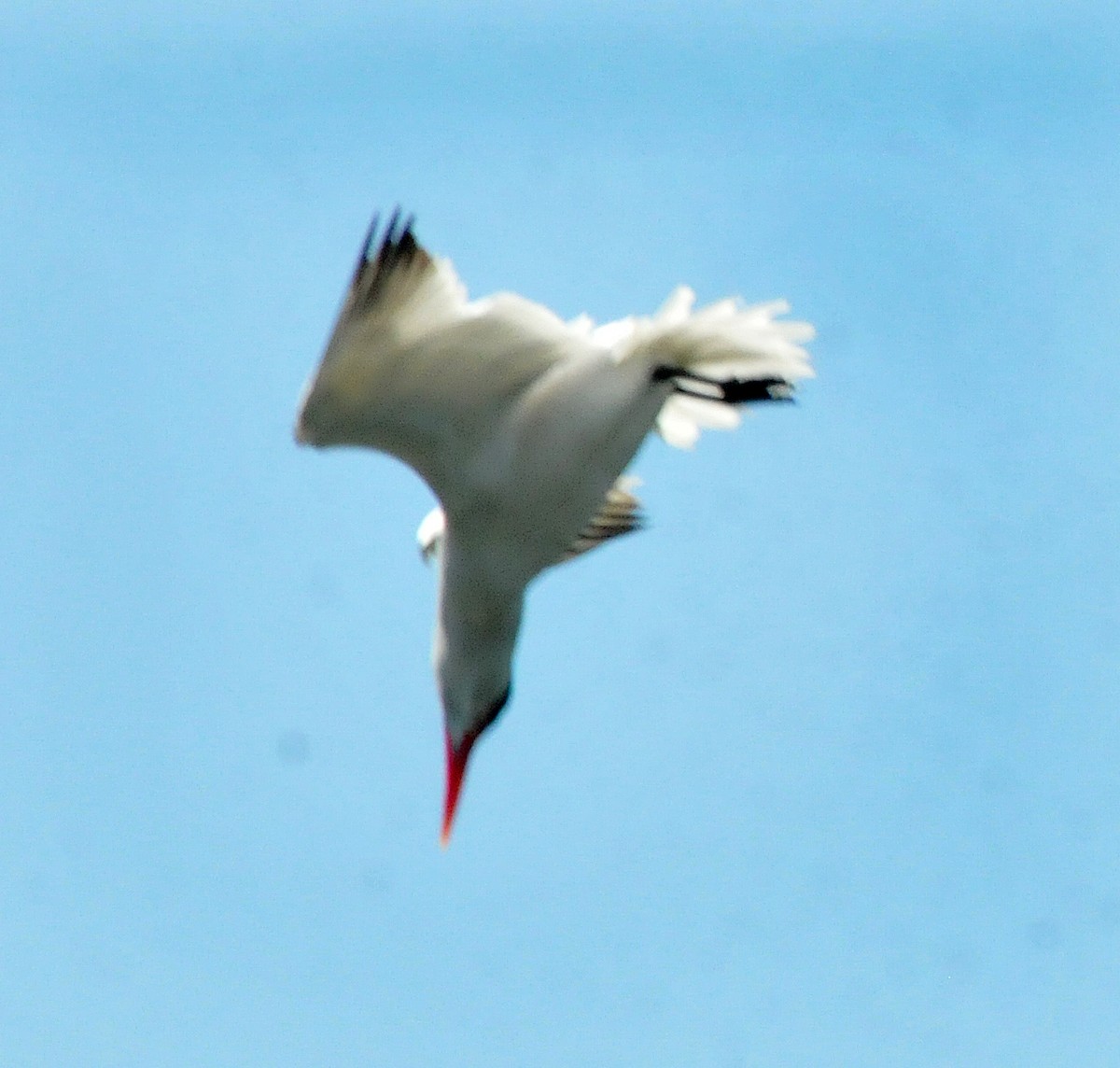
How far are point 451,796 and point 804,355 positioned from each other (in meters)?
2.13

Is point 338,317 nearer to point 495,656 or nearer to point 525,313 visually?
point 525,313

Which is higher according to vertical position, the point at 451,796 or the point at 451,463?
the point at 451,463

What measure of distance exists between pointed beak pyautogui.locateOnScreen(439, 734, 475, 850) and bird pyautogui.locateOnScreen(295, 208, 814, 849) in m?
0.30

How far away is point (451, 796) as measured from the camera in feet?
27.1

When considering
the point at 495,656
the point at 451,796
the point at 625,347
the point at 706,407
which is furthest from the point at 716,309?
the point at 451,796

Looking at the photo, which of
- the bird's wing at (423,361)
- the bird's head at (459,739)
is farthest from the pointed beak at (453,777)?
the bird's wing at (423,361)

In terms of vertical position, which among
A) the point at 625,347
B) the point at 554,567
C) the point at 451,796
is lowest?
the point at 451,796

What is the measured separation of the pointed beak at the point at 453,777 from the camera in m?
8.09

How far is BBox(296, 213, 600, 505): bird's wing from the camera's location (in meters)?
6.99

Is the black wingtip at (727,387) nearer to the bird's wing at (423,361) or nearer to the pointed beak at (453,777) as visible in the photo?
the bird's wing at (423,361)

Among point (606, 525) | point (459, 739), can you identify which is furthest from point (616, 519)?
point (459, 739)

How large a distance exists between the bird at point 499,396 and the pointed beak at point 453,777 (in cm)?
30

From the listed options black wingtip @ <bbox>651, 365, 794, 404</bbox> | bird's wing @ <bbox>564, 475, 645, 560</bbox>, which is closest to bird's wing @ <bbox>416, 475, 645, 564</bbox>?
bird's wing @ <bbox>564, 475, 645, 560</bbox>

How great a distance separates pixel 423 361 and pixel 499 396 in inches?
12.5
